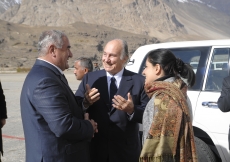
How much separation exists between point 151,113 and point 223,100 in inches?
46.8

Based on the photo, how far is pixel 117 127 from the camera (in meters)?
3.44

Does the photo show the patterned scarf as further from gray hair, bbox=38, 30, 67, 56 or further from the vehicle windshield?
the vehicle windshield

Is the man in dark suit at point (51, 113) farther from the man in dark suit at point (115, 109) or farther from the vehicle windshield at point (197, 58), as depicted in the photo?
the vehicle windshield at point (197, 58)

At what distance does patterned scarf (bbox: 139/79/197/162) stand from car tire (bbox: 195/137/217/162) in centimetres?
174

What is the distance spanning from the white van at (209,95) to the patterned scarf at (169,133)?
5.73ft

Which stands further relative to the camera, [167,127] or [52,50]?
[52,50]

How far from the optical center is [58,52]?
9.42 ft

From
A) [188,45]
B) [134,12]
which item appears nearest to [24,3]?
[134,12]

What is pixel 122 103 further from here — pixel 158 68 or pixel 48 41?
pixel 48 41

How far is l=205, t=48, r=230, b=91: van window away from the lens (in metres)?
4.51

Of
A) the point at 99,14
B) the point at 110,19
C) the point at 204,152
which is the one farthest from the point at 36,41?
the point at 204,152

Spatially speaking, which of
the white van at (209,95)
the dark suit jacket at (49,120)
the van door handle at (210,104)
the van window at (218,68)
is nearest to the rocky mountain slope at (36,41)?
the white van at (209,95)

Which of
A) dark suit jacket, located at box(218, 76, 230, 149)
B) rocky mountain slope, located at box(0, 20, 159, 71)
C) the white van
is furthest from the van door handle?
rocky mountain slope, located at box(0, 20, 159, 71)

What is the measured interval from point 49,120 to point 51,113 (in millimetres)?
55
